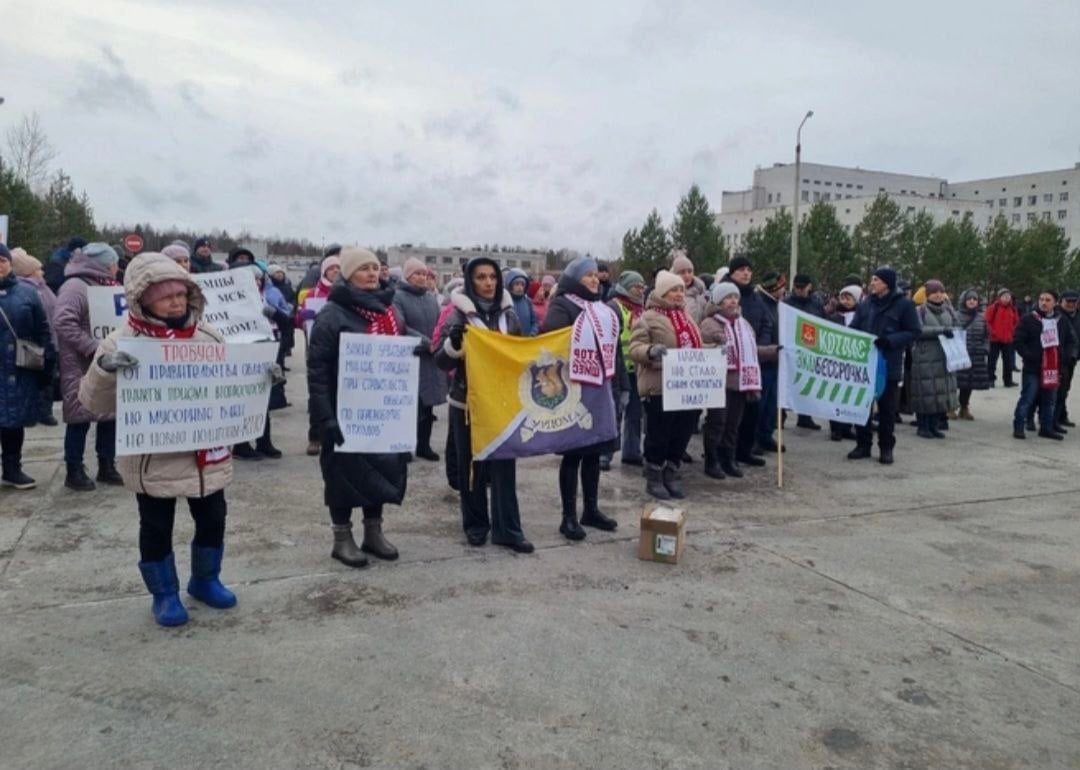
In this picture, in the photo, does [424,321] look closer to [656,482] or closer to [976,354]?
[656,482]

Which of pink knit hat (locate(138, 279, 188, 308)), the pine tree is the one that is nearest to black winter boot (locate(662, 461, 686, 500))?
pink knit hat (locate(138, 279, 188, 308))

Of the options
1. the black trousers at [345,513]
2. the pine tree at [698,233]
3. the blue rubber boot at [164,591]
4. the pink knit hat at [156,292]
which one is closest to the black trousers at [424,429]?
the black trousers at [345,513]

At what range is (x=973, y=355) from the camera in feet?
42.0

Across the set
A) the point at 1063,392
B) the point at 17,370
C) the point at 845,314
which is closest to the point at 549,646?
the point at 17,370

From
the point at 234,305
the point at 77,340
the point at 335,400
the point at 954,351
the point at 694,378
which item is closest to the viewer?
the point at 335,400

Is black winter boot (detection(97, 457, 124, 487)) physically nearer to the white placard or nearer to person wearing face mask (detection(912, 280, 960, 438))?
the white placard

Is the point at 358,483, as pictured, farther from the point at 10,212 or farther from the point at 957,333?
the point at 10,212

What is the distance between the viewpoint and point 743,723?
11.2 feet

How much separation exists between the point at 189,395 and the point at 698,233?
54622mm

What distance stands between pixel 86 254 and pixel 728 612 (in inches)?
225

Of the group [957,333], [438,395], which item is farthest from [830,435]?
[438,395]

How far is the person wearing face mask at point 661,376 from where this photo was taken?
6973 mm

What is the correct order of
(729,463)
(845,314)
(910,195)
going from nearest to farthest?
(729,463) < (845,314) < (910,195)

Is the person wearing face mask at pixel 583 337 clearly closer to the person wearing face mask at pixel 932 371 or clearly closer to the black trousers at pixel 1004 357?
the person wearing face mask at pixel 932 371
